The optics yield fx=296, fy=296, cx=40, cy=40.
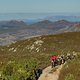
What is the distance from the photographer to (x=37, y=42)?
9294cm

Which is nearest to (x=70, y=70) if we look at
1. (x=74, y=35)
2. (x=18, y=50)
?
Answer: (x=18, y=50)

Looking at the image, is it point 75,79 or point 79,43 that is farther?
point 79,43

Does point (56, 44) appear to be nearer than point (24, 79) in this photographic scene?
No

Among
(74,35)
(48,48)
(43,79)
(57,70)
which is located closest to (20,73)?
(43,79)

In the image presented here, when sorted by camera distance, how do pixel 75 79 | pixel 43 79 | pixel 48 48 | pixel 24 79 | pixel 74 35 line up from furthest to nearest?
pixel 74 35, pixel 48 48, pixel 43 79, pixel 24 79, pixel 75 79

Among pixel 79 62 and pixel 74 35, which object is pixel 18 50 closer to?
pixel 74 35

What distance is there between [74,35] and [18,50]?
2291 cm

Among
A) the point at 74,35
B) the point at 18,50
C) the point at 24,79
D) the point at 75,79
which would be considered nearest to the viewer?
the point at 75,79

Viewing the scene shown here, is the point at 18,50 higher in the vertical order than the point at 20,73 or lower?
lower

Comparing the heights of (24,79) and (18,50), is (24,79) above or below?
above

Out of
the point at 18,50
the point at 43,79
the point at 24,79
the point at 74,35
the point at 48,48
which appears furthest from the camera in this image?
the point at 74,35

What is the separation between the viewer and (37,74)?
3828cm

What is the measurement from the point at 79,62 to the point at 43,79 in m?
5.22

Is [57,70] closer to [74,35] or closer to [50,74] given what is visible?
[50,74]
